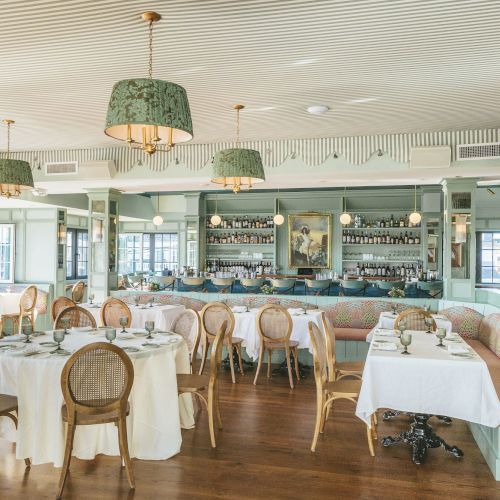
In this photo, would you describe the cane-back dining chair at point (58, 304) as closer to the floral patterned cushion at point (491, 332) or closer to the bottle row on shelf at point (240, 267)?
the floral patterned cushion at point (491, 332)

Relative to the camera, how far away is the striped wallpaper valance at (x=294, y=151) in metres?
7.37

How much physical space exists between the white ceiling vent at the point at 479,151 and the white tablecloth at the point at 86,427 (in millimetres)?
5261

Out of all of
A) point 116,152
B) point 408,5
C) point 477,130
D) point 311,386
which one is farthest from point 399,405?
point 116,152

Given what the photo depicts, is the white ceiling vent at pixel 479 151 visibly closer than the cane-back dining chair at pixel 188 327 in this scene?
No

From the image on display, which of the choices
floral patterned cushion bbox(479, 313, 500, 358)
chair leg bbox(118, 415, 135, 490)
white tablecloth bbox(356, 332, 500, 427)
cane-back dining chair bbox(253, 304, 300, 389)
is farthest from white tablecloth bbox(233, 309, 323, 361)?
chair leg bbox(118, 415, 135, 490)

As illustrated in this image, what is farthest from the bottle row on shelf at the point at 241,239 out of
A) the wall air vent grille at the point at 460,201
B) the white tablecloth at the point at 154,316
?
the white tablecloth at the point at 154,316

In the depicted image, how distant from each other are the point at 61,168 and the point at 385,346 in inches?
264

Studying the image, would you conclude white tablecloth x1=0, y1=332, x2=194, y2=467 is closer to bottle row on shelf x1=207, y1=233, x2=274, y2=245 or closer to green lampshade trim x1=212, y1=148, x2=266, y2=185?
green lampshade trim x1=212, y1=148, x2=266, y2=185

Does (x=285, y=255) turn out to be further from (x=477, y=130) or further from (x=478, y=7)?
(x=478, y=7)

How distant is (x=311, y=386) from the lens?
6117 millimetres

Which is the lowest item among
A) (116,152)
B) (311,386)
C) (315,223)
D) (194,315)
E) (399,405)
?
(311,386)

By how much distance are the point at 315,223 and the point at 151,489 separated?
10338 mm

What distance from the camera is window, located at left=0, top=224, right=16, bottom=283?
41.4 ft

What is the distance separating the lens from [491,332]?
6125 mm
